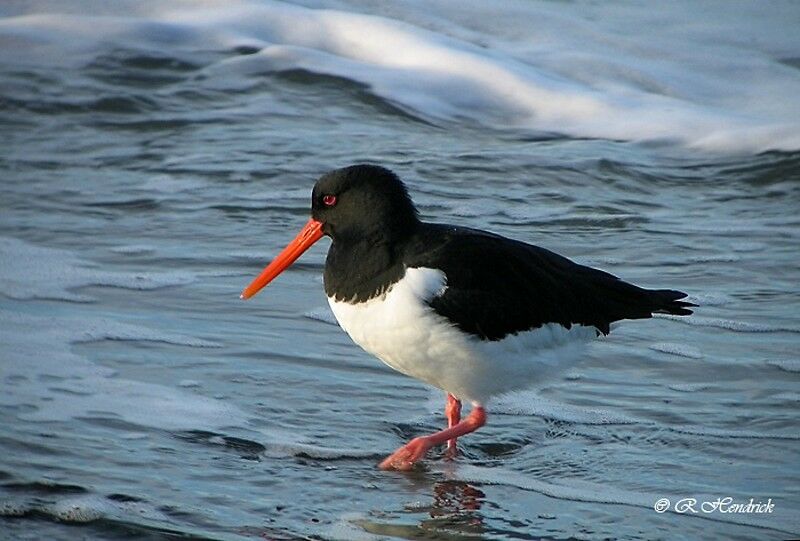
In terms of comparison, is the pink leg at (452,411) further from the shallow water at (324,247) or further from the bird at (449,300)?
the shallow water at (324,247)

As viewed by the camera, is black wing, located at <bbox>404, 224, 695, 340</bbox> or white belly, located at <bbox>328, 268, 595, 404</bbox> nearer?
white belly, located at <bbox>328, 268, 595, 404</bbox>

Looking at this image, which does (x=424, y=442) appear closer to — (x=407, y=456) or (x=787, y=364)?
(x=407, y=456)

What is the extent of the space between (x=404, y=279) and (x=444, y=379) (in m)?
0.43

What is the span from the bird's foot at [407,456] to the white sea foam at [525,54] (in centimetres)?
548

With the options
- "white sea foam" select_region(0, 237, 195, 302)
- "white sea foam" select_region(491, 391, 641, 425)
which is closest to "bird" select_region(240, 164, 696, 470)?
"white sea foam" select_region(491, 391, 641, 425)

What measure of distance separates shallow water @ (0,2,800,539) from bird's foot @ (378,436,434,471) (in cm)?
7

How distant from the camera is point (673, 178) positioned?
880 centimetres

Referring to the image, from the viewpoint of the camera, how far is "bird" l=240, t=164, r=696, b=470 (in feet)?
15.5

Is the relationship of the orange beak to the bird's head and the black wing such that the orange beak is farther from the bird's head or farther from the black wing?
the black wing

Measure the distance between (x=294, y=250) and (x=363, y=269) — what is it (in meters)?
0.64

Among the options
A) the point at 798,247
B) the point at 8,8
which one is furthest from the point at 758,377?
the point at 8,8

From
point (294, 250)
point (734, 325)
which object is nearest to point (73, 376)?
point (294, 250)

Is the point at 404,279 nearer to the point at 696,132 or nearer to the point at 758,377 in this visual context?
the point at 758,377

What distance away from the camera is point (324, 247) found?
23.8 feet
